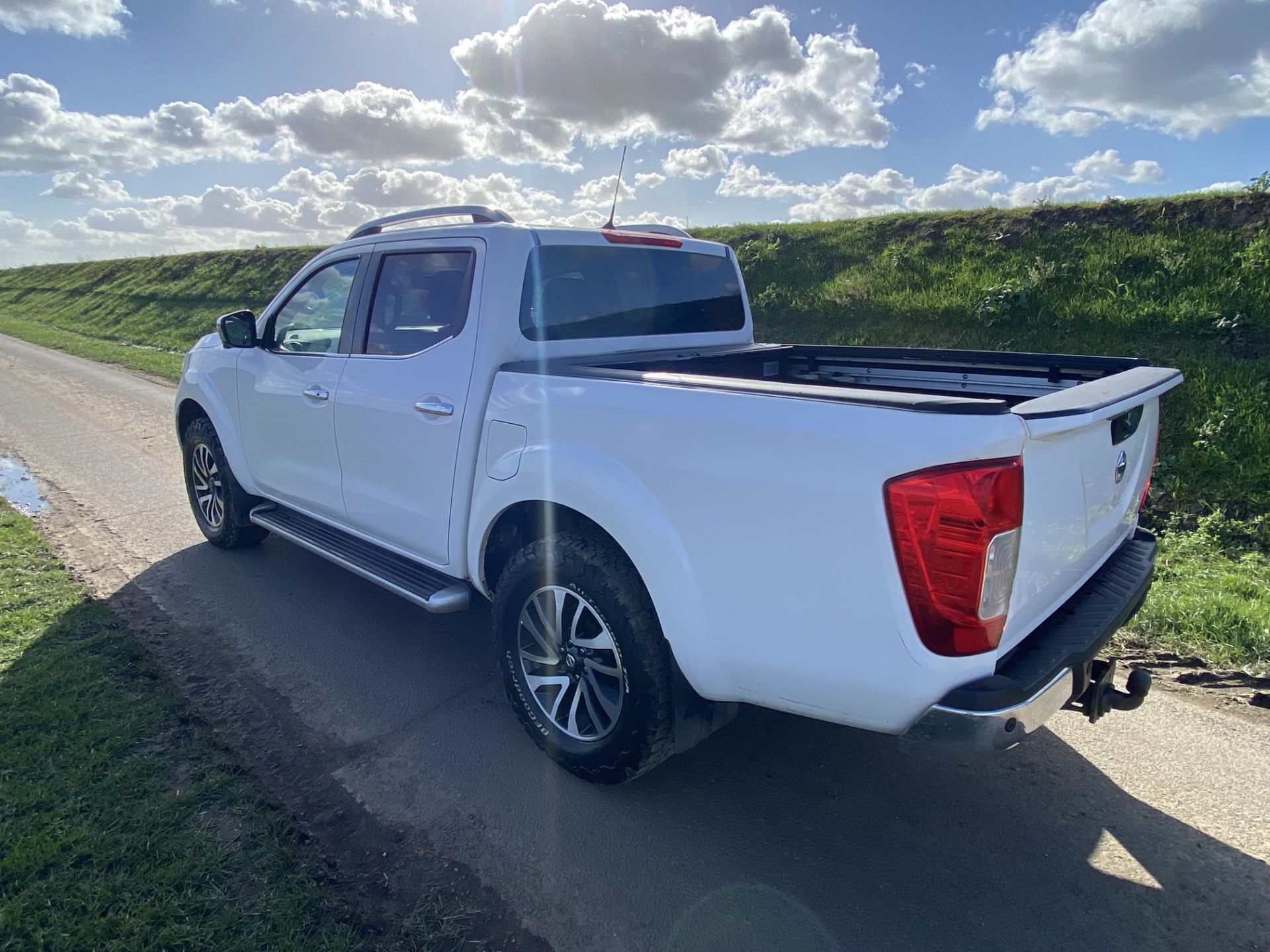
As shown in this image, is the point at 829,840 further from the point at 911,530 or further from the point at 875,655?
the point at 911,530

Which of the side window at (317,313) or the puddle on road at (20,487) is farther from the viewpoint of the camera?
the puddle on road at (20,487)

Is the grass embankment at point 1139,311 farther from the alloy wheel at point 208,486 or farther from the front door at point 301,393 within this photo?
the alloy wheel at point 208,486

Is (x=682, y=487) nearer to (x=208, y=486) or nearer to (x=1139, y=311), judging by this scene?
(x=208, y=486)

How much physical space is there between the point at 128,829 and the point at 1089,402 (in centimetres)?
336

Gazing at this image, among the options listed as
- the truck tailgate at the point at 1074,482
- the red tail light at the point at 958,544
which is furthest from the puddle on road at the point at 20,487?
the truck tailgate at the point at 1074,482

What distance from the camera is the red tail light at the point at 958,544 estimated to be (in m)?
1.98

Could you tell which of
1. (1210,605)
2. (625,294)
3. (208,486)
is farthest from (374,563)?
(1210,605)

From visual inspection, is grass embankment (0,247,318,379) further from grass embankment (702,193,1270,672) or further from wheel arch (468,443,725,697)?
wheel arch (468,443,725,697)

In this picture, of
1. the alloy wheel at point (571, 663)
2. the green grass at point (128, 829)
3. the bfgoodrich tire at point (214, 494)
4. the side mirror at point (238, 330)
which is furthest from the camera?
the bfgoodrich tire at point (214, 494)

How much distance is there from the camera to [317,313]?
436 centimetres

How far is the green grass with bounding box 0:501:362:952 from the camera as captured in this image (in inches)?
90.9

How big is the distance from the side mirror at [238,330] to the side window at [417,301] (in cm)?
113

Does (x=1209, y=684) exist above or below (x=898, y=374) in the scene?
below

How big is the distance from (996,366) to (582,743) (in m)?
2.40
